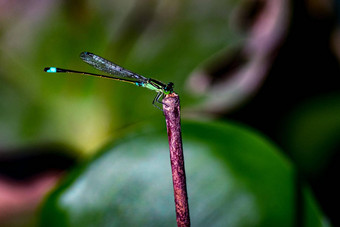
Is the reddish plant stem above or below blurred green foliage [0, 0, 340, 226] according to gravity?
below

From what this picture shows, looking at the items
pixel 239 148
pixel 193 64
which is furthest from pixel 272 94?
pixel 239 148

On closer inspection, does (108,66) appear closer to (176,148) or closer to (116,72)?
(116,72)

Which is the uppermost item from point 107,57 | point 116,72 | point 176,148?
point 107,57

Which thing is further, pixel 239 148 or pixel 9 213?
pixel 9 213

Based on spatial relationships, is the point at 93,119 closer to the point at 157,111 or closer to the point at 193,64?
the point at 157,111

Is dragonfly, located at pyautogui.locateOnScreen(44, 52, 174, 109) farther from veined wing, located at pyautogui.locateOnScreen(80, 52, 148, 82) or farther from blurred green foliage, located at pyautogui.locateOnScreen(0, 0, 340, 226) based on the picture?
blurred green foliage, located at pyautogui.locateOnScreen(0, 0, 340, 226)

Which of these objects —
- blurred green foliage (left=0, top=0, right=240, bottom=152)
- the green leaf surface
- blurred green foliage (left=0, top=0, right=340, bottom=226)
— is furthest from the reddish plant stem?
blurred green foliage (left=0, top=0, right=240, bottom=152)

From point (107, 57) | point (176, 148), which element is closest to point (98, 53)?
point (107, 57)

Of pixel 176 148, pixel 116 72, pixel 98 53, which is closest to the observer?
pixel 176 148
